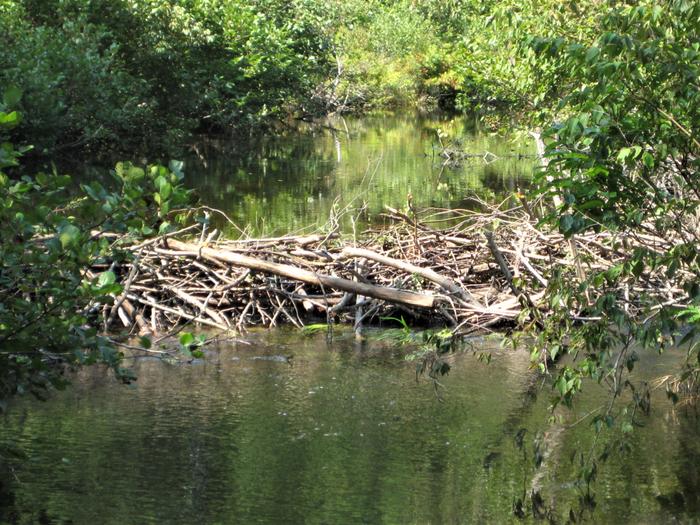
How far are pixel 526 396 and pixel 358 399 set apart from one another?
1266mm

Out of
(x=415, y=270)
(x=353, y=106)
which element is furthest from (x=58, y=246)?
(x=353, y=106)

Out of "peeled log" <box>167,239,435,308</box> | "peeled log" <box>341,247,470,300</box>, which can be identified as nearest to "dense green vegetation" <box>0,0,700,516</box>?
"peeled log" <box>341,247,470,300</box>

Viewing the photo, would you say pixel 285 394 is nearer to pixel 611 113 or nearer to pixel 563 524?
pixel 563 524

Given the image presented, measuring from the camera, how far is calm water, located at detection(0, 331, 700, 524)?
5789 mm

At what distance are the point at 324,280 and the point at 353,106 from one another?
38.3 metres

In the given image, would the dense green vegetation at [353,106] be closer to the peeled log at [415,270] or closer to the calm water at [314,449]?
the calm water at [314,449]

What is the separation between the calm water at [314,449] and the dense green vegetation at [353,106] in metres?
0.45

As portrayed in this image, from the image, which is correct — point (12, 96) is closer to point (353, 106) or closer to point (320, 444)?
point (320, 444)

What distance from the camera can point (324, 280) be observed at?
10.1 m

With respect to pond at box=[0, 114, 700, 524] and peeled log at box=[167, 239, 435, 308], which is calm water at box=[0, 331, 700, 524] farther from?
peeled log at box=[167, 239, 435, 308]

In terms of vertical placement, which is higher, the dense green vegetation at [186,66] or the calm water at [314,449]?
the dense green vegetation at [186,66]

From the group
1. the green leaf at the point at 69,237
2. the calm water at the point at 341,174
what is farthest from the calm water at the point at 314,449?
the calm water at the point at 341,174

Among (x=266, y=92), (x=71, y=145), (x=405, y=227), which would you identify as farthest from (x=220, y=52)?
(x=405, y=227)

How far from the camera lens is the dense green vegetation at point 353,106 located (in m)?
4.89
